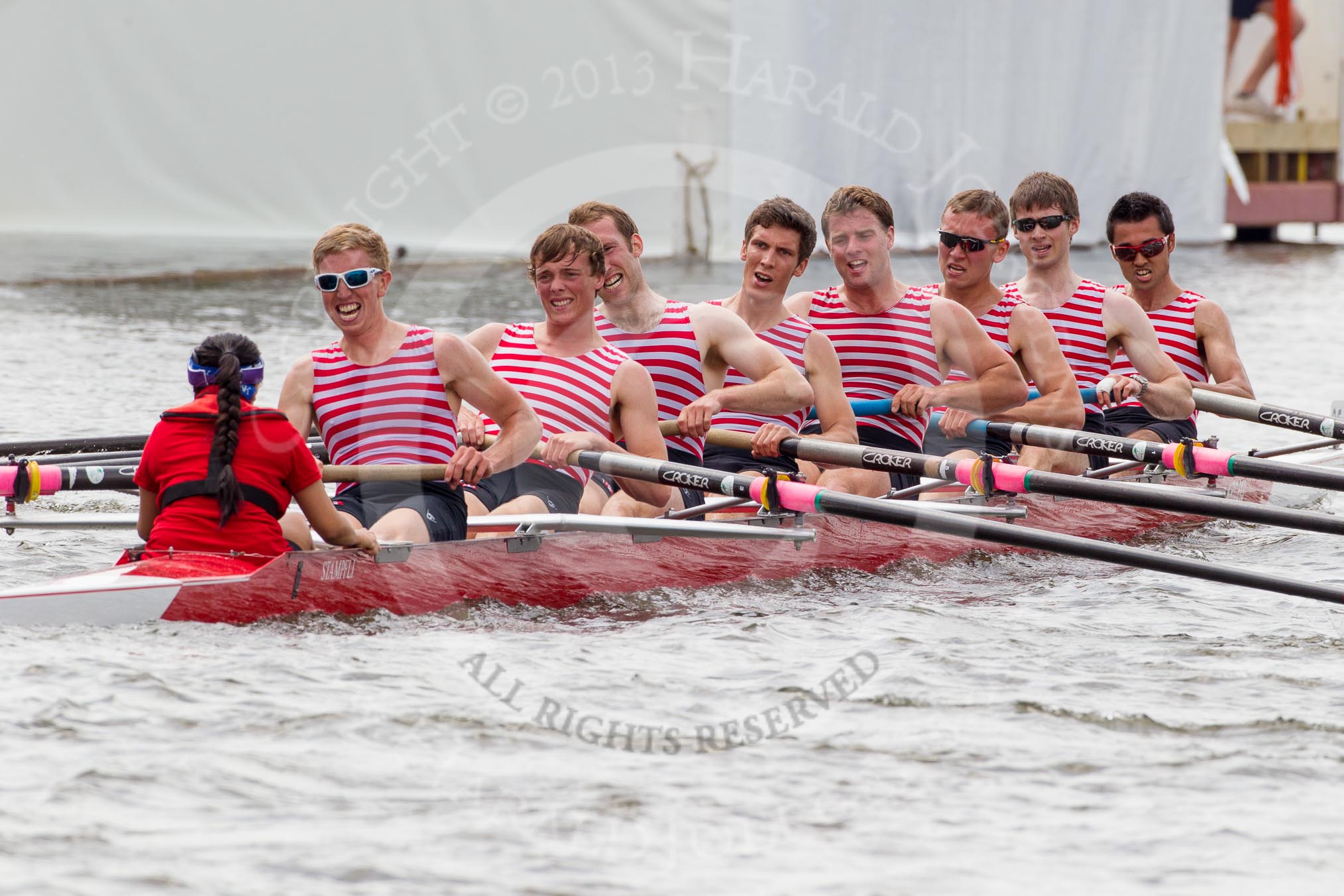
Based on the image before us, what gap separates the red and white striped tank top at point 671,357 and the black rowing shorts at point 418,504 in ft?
3.82

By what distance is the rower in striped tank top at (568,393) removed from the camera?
19.4ft

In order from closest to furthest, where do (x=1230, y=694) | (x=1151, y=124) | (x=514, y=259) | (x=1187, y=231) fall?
(x=1230, y=694)
(x=514, y=259)
(x=1151, y=124)
(x=1187, y=231)

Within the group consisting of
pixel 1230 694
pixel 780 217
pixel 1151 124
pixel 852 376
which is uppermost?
pixel 1151 124

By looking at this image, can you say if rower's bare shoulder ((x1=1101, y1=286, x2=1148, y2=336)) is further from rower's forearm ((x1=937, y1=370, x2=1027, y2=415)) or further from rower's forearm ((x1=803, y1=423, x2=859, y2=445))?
rower's forearm ((x1=803, y1=423, x2=859, y2=445))

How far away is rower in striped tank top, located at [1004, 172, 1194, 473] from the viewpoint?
24.8 ft

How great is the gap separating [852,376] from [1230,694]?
2.61 meters

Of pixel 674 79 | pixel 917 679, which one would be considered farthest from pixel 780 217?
pixel 674 79

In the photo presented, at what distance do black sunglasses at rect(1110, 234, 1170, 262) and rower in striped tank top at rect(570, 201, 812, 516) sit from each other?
234 centimetres

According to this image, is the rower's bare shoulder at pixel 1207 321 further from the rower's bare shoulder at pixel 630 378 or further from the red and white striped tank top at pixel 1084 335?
the rower's bare shoulder at pixel 630 378

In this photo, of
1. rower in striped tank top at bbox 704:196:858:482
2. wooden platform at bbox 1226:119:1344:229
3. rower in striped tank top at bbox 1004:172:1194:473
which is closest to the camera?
rower in striped tank top at bbox 704:196:858:482

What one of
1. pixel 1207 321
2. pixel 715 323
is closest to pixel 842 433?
pixel 715 323

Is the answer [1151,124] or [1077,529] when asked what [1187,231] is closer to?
[1151,124]

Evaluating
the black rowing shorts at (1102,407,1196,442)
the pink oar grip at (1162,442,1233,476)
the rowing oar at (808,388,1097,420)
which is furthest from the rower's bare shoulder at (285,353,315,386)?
the black rowing shorts at (1102,407,1196,442)

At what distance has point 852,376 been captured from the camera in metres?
7.30
